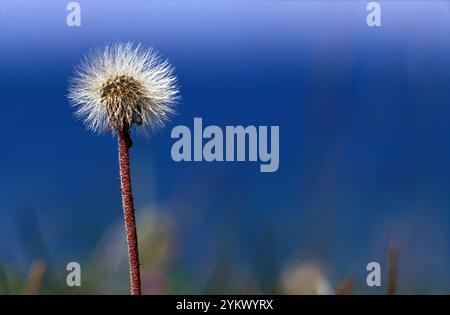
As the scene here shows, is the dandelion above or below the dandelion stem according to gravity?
above

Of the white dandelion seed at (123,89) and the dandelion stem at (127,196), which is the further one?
the dandelion stem at (127,196)

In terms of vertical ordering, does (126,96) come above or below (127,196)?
above

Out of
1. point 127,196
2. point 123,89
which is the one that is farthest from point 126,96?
point 127,196

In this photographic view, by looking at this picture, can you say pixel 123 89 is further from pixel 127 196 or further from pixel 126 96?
pixel 127 196

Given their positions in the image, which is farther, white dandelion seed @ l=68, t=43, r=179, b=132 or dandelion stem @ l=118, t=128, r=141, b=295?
dandelion stem @ l=118, t=128, r=141, b=295

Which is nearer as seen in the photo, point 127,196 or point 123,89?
point 123,89
